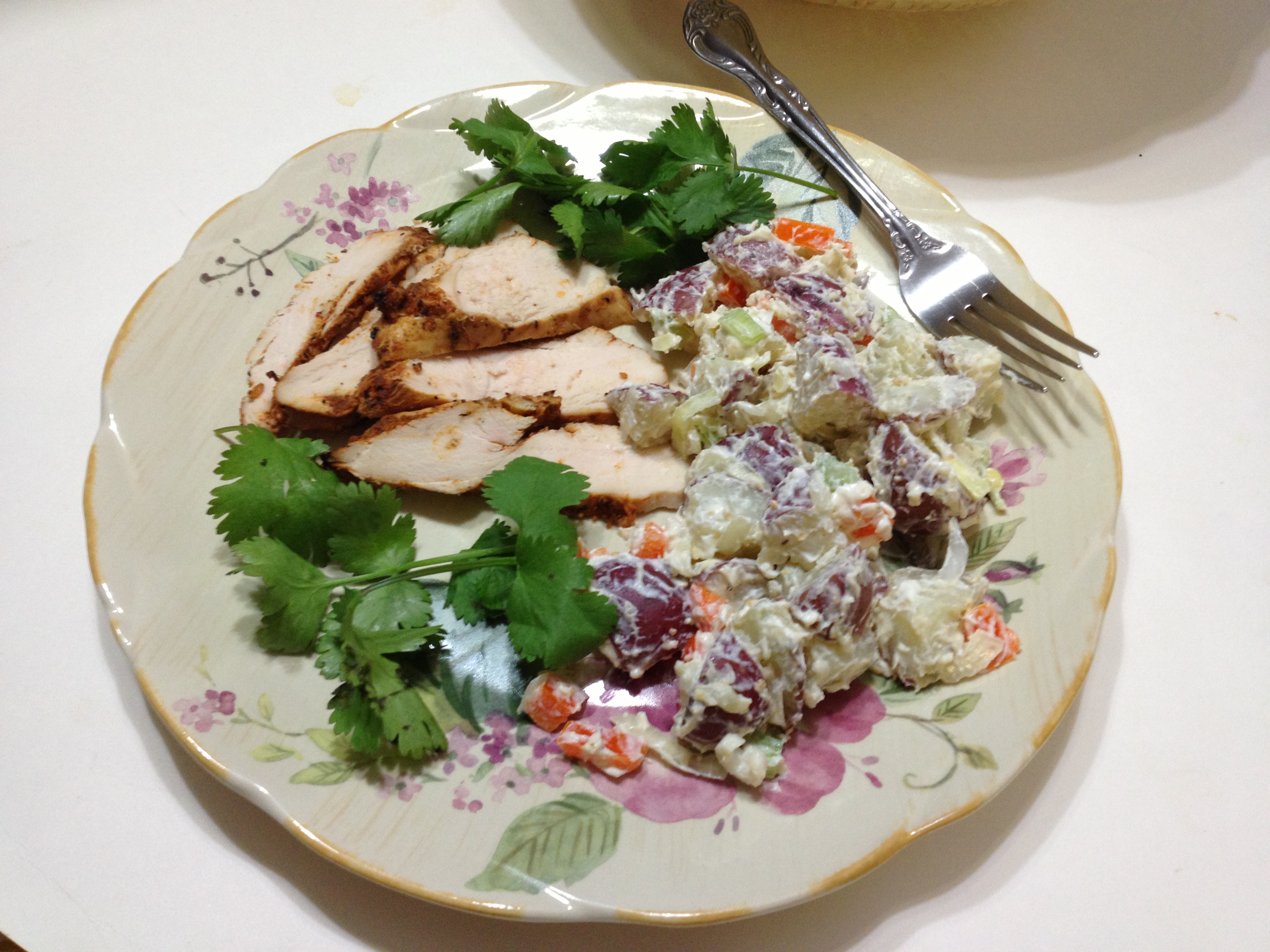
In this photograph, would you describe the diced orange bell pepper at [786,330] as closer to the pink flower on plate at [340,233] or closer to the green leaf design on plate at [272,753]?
the pink flower on plate at [340,233]

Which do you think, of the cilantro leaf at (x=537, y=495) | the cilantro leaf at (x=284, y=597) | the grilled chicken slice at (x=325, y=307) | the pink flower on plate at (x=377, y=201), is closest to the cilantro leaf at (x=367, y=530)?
the cilantro leaf at (x=284, y=597)

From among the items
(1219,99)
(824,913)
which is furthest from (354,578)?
(1219,99)

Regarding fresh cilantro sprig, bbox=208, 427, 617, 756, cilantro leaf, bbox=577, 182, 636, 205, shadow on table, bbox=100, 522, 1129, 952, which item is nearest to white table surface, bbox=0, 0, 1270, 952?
shadow on table, bbox=100, 522, 1129, 952

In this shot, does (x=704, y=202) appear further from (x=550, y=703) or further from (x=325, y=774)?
(x=325, y=774)

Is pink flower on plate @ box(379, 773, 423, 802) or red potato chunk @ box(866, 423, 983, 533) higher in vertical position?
pink flower on plate @ box(379, 773, 423, 802)

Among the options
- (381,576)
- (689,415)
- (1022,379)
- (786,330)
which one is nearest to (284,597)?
(381,576)

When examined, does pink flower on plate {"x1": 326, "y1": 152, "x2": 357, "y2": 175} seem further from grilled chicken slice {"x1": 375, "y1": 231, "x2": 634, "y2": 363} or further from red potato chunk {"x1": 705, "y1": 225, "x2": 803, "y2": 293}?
red potato chunk {"x1": 705, "y1": 225, "x2": 803, "y2": 293}
